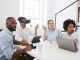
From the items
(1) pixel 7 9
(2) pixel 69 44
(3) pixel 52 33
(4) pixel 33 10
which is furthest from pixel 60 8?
(2) pixel 69 44

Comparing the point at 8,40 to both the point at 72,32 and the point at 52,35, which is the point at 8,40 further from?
the point at 52,35

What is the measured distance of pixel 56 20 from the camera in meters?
6.23

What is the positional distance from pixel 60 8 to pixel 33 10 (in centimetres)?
102

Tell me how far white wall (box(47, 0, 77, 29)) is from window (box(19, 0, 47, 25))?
26 centimetres

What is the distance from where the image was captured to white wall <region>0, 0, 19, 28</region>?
218 inches

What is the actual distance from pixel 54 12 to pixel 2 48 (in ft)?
14.7

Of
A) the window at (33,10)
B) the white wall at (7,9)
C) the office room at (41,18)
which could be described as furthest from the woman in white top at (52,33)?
the window at (33,10)

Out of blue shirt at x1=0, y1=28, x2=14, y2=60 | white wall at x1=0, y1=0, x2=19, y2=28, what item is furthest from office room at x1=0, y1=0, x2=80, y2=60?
blue shirt at x1=0, y1=28, x2=14, y2=60

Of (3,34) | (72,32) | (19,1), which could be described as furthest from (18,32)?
(19,1)

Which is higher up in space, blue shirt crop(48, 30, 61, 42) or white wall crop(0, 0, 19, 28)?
white wall crop(0, 0, 19, 28)

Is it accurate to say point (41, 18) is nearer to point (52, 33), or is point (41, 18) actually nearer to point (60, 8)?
point (60, 8)

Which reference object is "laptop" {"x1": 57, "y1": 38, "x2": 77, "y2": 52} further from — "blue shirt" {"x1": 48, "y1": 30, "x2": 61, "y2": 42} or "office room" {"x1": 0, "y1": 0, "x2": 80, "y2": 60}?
"blue shirt" {"x1": 48, "y1": 30, "x2": 61, "y2": 42}

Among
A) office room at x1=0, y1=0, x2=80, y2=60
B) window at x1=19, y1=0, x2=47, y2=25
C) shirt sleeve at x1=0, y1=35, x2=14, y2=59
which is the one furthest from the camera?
window at x1=19, y1=0, x2=47, y2=25

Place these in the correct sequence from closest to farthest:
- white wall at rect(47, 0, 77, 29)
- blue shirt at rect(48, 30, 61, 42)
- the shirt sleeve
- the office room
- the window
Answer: the shirt sleeve → the office room → blue shirt at rect(48, 30, 61, 42) → white wall at rect(47, 0, 77, 29) → the window
